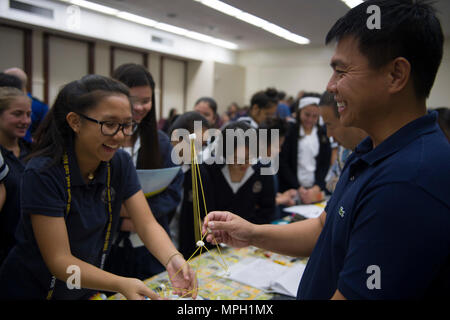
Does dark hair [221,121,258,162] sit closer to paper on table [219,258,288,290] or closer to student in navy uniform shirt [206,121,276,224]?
student in navy uniform shirt [206,121,276,224]

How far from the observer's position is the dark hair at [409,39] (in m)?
0.69

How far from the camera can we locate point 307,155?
3.44 m

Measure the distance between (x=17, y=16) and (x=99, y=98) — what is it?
5043 mm

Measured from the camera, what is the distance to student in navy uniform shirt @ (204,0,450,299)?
2.00 feet

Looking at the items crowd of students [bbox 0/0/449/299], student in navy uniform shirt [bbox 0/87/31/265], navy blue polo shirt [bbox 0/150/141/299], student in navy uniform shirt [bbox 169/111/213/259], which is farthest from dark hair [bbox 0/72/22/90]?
navy blue polo shirt [bbox 0/150/141/299]

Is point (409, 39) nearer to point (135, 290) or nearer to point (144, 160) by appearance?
point (135, 290)

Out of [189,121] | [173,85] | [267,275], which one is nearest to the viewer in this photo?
[267,275]

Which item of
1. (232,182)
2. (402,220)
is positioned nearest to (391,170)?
(402,220)

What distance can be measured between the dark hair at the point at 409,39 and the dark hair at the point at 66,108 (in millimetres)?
906

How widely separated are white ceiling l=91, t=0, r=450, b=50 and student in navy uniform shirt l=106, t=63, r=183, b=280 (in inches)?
24.9

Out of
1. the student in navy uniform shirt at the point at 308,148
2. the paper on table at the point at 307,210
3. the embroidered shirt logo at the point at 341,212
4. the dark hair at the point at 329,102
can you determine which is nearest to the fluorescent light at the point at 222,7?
the embroidered shirt logo at the point at 341,212

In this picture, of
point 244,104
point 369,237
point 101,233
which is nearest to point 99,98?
point 101,233

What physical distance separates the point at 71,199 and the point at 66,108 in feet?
1.12
